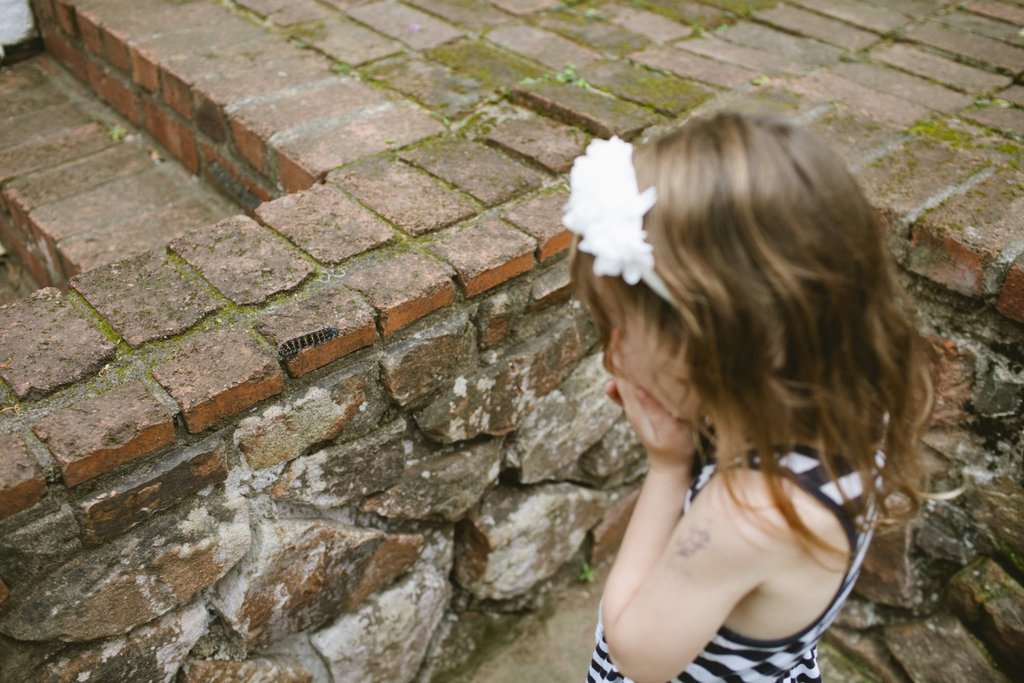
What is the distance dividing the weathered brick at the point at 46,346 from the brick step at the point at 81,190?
1.62 ft

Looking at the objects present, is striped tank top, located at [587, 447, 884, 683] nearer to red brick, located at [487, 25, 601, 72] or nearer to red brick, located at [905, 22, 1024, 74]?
red brick, located at [487, 25, 601, 72]

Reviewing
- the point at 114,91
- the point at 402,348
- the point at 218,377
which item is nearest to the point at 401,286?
the point at 402,348

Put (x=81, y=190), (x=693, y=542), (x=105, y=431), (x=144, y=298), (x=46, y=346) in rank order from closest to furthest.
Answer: (x=693, y=542) < (x=105, y=431) < (x=46, y=346) < (x=144, y=298) < (x=81, y=190)

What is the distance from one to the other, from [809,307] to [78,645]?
4.27ft

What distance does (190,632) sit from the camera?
1.62 meters

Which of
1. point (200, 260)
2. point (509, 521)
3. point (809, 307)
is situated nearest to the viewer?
point (809, 307)

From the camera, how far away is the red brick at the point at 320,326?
1469 millimetres

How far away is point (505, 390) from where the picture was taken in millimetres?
1860

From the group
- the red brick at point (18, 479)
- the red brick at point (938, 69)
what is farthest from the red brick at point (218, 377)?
the red brick at point (938, 69)

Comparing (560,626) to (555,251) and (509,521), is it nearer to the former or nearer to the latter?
(509,521)

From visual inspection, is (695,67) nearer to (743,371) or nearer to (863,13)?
(863,13)

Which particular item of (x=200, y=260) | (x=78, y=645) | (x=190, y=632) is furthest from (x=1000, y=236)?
(x=78, y=645)

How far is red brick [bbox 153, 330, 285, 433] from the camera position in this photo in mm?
1376

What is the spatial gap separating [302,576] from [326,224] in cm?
71
